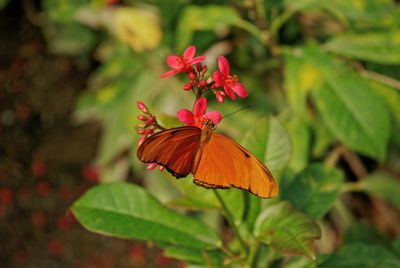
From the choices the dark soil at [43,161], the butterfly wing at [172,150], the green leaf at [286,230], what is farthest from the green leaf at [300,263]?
the dark soil at [43,161]

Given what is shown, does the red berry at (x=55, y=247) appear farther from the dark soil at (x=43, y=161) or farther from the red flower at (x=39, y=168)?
the red flower at (x=39, y=168)

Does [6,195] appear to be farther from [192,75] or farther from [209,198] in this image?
[192,75]

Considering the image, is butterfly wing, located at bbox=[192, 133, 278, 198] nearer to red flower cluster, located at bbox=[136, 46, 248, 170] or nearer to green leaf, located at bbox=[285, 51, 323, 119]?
red flower cluster, located at bbox=[136, 46, 248, 170]

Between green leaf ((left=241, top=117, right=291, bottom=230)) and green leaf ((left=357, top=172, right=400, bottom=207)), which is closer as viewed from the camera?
green leaf ((left=241, top=117, right=291, bottom=230))

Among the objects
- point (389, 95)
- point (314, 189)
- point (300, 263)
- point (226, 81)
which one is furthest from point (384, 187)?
point (226, 81)

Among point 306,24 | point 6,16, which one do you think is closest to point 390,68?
point 306,24

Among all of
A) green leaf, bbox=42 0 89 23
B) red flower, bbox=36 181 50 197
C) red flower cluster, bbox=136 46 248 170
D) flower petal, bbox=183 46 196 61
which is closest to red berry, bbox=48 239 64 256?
red flower, bbox=36 181 50 197

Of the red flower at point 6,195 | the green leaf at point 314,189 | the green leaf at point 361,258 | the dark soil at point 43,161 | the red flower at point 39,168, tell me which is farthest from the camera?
the red flower at point 39,168

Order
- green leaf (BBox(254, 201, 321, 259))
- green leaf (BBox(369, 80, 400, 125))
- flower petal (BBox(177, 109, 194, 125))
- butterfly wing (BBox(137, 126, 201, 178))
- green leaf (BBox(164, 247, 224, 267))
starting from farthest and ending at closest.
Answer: green leaf (BBox(369, 80, 400, 125))
green leaf (BBox(164, 247, 224, 267))
green leaf (BBox(254, 201, 321, 259))
flower petal (BBox(177, 109, 194, 125))
butterfly wing (BBox(137, 126, 201, 178))
